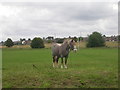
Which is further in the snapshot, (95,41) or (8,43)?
(95,41)

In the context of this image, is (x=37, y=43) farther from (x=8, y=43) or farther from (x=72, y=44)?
(x=72, y=44)

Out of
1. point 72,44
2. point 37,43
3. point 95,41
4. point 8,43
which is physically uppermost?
point 95,41

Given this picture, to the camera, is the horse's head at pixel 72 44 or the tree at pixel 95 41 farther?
the tree at pixel 95 41

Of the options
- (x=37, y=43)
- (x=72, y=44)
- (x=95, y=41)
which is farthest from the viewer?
(x=95, y=41)

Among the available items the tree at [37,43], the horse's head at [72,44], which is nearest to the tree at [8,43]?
the tree at [37,43]

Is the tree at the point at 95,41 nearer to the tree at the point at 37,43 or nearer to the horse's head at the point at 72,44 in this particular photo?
the tree at the point at 37,43

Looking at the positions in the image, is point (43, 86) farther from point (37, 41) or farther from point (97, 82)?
point (37, 41)

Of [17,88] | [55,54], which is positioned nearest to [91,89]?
[17,88]

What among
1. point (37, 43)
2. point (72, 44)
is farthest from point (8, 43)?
point (72, 44)

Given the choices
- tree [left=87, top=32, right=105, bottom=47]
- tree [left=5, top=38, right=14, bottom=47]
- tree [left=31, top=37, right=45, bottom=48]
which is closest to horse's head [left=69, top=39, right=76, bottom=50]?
tree [left=5, top=38, right=14, bottom=47]

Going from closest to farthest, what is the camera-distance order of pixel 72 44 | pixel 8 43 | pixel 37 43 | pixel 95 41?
1. pixel 72 44
2. pixel 8 43
3. pixel 37 43
4. pixel 95 41

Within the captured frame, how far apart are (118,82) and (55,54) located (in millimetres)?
8412

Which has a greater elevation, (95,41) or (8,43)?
(95,41)

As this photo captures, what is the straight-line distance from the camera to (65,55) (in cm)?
1597
